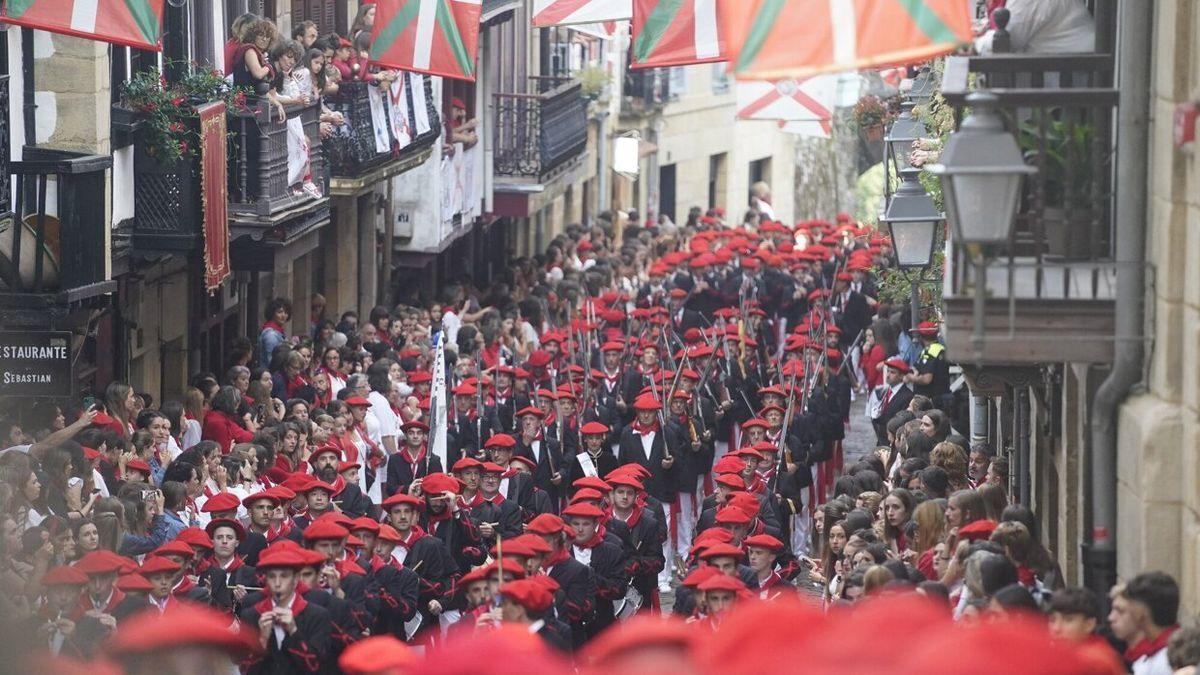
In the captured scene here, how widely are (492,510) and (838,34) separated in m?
5.86

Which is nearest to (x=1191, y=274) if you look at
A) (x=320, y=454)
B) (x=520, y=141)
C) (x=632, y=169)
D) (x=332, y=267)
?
(x=320, y=454)

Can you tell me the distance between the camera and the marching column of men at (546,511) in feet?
44.1

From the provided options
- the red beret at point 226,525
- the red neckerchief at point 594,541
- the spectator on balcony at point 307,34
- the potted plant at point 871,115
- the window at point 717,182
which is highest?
the spectator on balcony at point 307,34

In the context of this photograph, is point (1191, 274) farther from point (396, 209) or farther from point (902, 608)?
point (396, 209)

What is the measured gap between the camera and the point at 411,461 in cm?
1886

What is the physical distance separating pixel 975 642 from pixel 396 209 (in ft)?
76.3

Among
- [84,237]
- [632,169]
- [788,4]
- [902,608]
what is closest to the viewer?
[902,608]

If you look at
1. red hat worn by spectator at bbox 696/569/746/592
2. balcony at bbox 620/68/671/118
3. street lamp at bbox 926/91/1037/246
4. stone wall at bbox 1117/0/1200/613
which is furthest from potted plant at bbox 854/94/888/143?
balcony at bbox 620/68/671/118

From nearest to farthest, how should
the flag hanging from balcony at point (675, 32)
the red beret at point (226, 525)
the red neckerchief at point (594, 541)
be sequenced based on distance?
the red beret at point (226, 525)
the red neckerchief at point (594, 541)
the flag hanging from balcony at point (675, 32)

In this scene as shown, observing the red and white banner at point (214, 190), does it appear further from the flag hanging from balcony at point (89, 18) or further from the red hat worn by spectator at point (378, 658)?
the red hat worn by spectator at point (378, 658)

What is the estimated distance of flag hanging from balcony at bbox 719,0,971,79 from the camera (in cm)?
1168

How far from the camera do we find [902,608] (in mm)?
7984

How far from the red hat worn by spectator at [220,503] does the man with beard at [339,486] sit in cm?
132

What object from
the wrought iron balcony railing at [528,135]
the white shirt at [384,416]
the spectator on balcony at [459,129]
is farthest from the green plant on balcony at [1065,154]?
the wrought iron balcony railing at [528,135]
